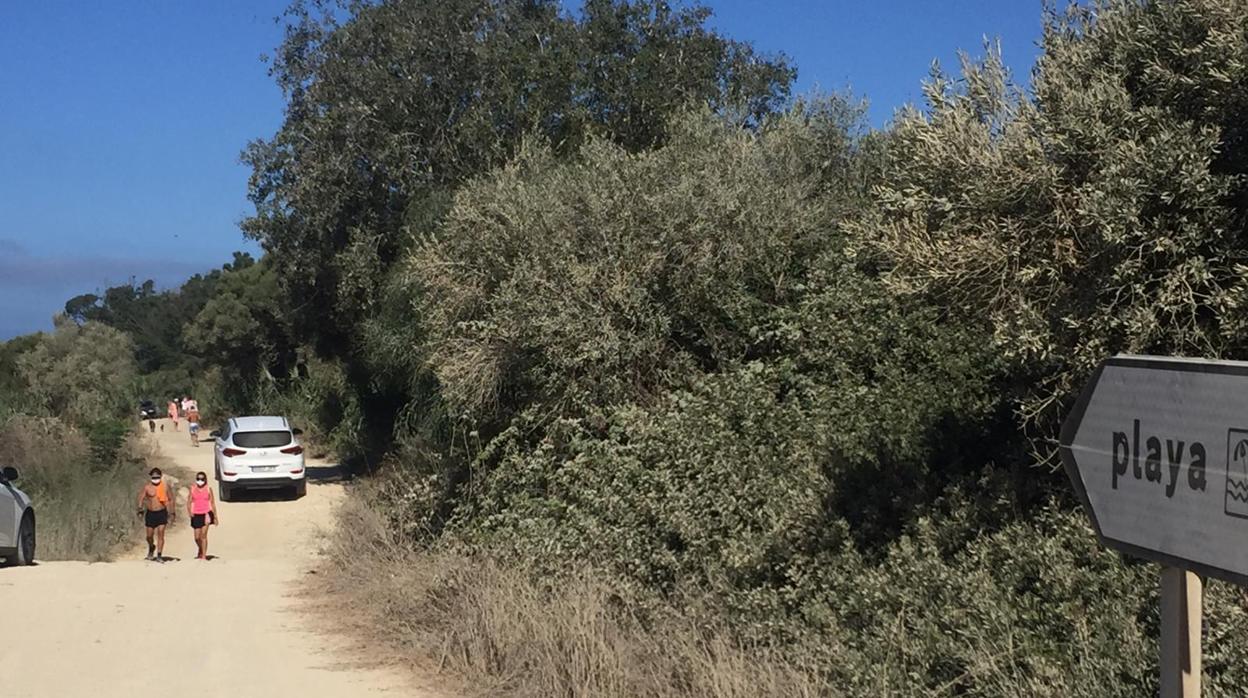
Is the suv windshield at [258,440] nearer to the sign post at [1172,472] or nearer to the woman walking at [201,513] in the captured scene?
the woman walking at [201,513]

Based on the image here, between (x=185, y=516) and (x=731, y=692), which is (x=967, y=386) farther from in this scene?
(x=185, y=516)

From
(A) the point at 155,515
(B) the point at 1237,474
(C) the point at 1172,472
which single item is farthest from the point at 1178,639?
(A) the point at 155,515

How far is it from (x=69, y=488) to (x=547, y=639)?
903 inches

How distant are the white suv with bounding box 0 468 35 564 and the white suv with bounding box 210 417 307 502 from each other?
12.0 m

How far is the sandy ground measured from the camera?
850 cm

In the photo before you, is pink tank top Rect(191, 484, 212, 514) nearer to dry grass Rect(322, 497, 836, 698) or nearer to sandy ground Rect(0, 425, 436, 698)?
sandy ground Rect(0, 425, 436, 698)

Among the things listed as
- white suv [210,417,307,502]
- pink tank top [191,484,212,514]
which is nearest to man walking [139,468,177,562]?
pink tank top [191,484,212,514]

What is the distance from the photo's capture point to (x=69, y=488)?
90.0 feet

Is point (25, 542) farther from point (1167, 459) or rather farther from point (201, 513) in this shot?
point (1167, 459)

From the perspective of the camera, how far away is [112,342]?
5934cm

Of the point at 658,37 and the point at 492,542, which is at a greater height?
the point at 658,37

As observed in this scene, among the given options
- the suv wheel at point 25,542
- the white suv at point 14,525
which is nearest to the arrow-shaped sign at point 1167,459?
the white suv at point 14,525

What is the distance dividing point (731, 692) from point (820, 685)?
0.57 meters

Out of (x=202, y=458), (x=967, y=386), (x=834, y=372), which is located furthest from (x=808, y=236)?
(x=202, y=458)
